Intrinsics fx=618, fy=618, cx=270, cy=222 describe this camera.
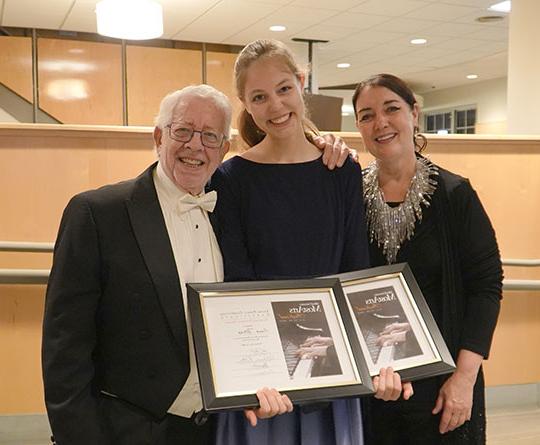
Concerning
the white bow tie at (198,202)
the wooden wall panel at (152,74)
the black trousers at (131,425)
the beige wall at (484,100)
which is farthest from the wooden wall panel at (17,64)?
the beige wall at (484,100)

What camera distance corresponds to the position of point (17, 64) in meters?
8.72

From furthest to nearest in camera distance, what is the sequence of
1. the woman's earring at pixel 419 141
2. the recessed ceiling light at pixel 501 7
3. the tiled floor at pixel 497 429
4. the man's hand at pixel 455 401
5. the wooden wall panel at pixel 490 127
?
the wooden wall panel at pixel 490 127 < the recessed ceiling light at pixel 501 7 < the tiled floor at pixel 497 429 < the woman's earring at pixel 419 141 < the man's hand at pixel 455 401

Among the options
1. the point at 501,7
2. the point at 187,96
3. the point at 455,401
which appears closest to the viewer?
the point at 187,96

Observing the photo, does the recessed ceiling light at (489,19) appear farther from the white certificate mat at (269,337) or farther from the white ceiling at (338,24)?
the white certificate mat at (269,337)

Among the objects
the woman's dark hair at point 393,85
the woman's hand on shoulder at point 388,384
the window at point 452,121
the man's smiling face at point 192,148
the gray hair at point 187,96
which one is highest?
the window at point 452,121

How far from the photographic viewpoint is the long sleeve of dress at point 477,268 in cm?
192

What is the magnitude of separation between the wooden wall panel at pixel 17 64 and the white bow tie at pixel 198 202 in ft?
26.3

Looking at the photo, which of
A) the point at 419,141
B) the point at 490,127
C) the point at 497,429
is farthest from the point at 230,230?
the point at 490,127

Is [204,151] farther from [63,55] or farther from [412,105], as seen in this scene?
[63,55]

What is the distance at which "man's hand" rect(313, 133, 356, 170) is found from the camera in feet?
6.05

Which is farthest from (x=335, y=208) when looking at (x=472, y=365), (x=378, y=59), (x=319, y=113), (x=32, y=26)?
(x=378, y=59)

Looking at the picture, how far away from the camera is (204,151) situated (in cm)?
166

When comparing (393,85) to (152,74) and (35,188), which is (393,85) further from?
(152,74)

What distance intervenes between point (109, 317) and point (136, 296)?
0.10m
